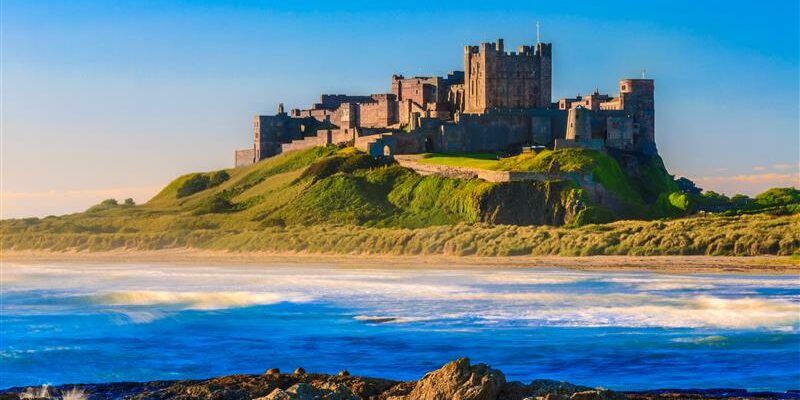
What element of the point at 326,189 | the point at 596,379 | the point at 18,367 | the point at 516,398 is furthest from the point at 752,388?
the point at 326,189

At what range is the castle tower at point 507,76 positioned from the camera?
89312 millimetres

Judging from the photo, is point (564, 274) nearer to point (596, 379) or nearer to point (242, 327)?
point (242, 327)

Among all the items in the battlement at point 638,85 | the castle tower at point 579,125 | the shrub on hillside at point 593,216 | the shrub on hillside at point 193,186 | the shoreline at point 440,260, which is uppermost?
the battlement at point 638,85

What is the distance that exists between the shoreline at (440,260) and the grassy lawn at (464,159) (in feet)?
48.1

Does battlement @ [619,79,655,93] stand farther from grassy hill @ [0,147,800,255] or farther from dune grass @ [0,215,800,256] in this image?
dune grass @ [0,215,800,256]

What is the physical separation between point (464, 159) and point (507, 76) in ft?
30.5

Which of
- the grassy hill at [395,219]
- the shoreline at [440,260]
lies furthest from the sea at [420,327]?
the grassy hill at [395,219]

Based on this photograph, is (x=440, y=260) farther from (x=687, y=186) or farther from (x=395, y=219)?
(x=687, y=186)

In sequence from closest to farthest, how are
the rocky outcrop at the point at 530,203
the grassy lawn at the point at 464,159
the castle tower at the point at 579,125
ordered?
the rocky outcrop at the point at 530,203 → the grassy lawn at the point at 464,159 → the castle tower at the point at 579,125

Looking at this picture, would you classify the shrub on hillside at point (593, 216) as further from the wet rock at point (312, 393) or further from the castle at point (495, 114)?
the wet rock at point (312, 393)

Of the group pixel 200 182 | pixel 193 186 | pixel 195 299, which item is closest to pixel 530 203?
pixel 195 299

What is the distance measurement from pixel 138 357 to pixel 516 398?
43.1 ft

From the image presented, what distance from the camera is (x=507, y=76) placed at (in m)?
89.7

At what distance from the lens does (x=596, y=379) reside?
2691cm
